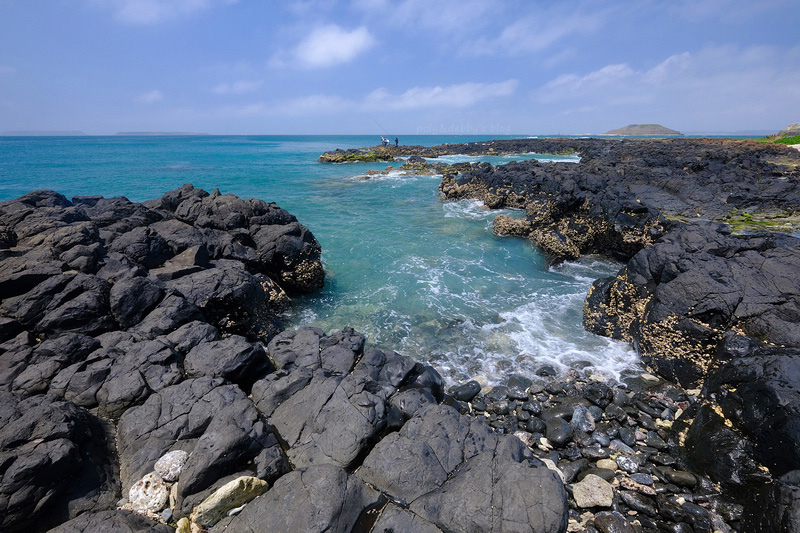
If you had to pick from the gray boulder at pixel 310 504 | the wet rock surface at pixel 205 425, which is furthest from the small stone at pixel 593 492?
the gray boulder at pixel 310 504

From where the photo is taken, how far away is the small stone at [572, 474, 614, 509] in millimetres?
5875

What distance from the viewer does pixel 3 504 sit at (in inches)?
176

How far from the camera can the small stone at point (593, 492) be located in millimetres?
5875

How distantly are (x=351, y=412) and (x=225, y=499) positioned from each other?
2247 mm

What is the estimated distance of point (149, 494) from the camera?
519 cm

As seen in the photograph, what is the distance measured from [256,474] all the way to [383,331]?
289 inches

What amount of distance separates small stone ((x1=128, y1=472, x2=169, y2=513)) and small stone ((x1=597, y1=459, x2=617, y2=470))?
25.3 ft

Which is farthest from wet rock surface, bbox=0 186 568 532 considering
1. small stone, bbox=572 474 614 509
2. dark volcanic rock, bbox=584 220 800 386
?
dark volcanic rock, bbox=584 220 800 386

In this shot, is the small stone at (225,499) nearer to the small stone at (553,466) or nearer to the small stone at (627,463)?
the small stone at (553,466)

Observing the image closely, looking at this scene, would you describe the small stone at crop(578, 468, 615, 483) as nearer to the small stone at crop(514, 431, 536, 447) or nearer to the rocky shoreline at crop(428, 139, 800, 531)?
the small stone at crop(514, 431, 536, 447)

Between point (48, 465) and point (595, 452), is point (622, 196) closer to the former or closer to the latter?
point (595, 452)

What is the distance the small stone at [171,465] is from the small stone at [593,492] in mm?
6733

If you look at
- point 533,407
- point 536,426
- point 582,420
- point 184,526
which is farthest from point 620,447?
point 184,526

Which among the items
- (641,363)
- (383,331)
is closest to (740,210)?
(641,363)
